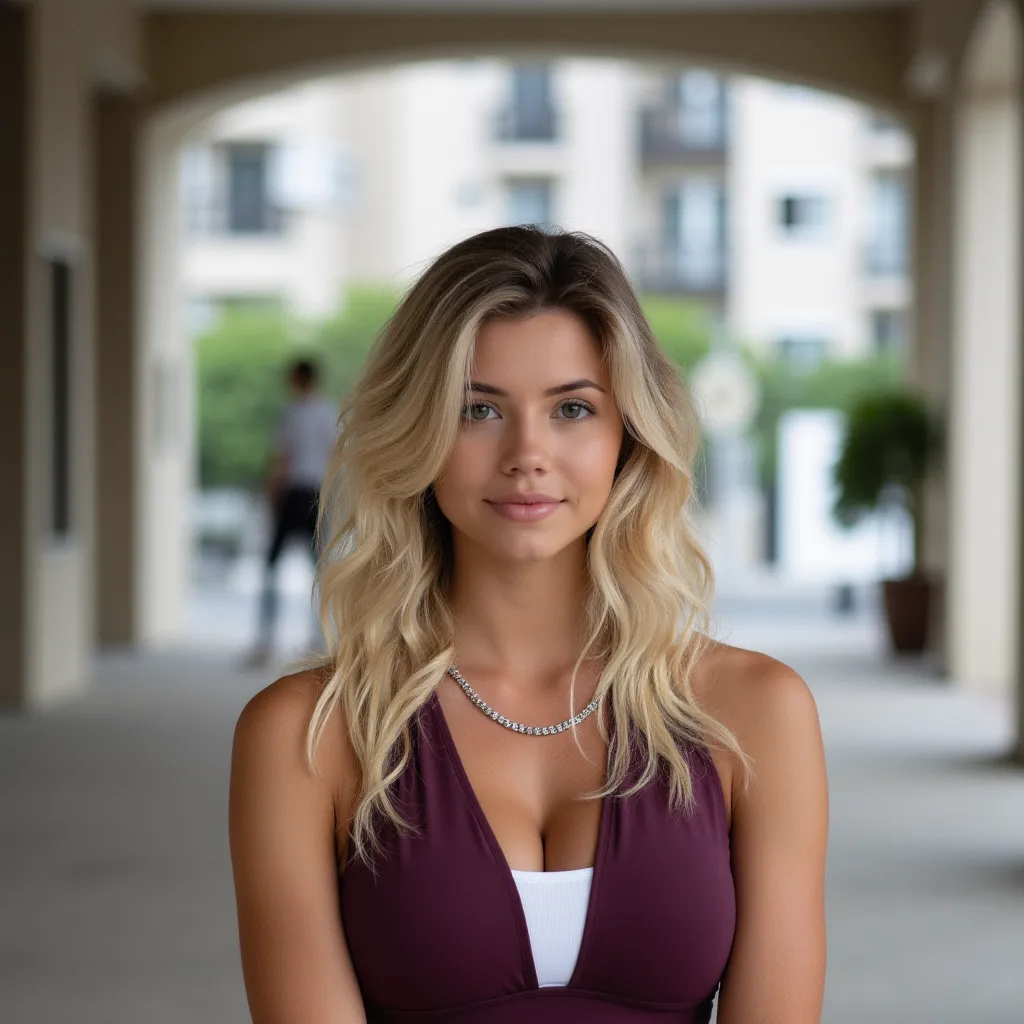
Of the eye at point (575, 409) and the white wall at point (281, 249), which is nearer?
the eye at point (575, 409)

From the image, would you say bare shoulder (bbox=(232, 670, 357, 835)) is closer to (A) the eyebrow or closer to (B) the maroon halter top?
(B) the maroon halter top

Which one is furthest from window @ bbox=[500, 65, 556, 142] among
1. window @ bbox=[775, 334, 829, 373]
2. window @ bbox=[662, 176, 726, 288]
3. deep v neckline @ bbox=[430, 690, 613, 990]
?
deep v neckline @ bbox=[430, 690, 613, 990]

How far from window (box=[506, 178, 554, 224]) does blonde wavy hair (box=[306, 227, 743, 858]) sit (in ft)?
106

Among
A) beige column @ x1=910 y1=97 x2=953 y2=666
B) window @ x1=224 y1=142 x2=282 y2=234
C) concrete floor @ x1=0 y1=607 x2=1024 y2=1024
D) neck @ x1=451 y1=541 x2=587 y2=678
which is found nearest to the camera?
neck @ x1=451 y1=541 x2=587 y2=678

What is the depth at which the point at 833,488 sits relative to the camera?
33.5 ft

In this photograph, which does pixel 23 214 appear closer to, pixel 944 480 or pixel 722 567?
pixel 944 480

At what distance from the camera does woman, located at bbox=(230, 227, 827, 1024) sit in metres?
1.67

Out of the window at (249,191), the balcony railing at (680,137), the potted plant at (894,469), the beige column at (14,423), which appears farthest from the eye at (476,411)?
the balcony railing at (680,137)

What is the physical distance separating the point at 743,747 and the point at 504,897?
11.1 inches

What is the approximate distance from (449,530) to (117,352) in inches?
362

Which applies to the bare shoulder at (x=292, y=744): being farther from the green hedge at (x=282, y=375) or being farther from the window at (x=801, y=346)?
the window at (x=801, y=346)

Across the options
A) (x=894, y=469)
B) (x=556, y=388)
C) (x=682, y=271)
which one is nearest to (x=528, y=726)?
(x=556, y=388)

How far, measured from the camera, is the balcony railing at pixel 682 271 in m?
33.2

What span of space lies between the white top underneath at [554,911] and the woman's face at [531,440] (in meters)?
0.31
